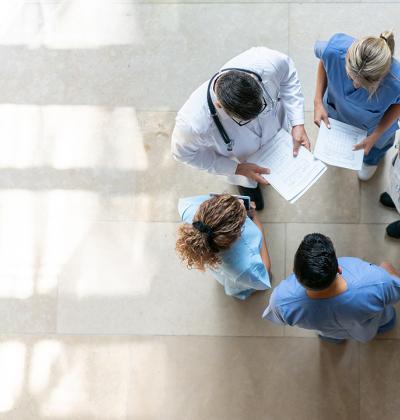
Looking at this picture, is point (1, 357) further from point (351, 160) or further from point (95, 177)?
point (351, 160)

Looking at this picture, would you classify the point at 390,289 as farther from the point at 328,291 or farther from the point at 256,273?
the point at 256,273

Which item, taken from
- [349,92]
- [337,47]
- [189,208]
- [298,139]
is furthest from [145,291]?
[337,47]

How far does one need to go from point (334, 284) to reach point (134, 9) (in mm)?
2300

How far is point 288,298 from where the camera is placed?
212 centimetres

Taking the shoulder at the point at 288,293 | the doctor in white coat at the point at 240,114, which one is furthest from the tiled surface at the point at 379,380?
the doctor in white coat at the point at 240,114

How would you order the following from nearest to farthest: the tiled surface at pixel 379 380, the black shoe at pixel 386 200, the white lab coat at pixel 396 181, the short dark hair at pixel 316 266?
the short dark hair at pixel 316 266 < the white lab coat at pixel 396 181 < the tiled surface at pixel 379 380 < the black shoe at pixel 386 200

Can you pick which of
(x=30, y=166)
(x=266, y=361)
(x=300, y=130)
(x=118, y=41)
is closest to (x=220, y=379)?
(x=266, y=361)

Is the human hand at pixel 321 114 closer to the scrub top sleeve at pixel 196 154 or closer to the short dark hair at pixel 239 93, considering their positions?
the scrub top sleeve at pixel 196 154

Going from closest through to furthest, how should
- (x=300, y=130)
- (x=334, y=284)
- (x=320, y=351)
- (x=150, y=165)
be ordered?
(x=334, y=284)
(x=300, y=130)
(x=320, y=351)
(x=150, y=165)

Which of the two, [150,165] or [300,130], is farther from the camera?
[150,165]

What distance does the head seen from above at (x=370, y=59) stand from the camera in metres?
2.07

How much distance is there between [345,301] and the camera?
2049 millimetres

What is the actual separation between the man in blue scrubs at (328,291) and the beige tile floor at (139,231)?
843 millimetres

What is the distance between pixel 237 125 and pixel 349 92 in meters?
0.55
